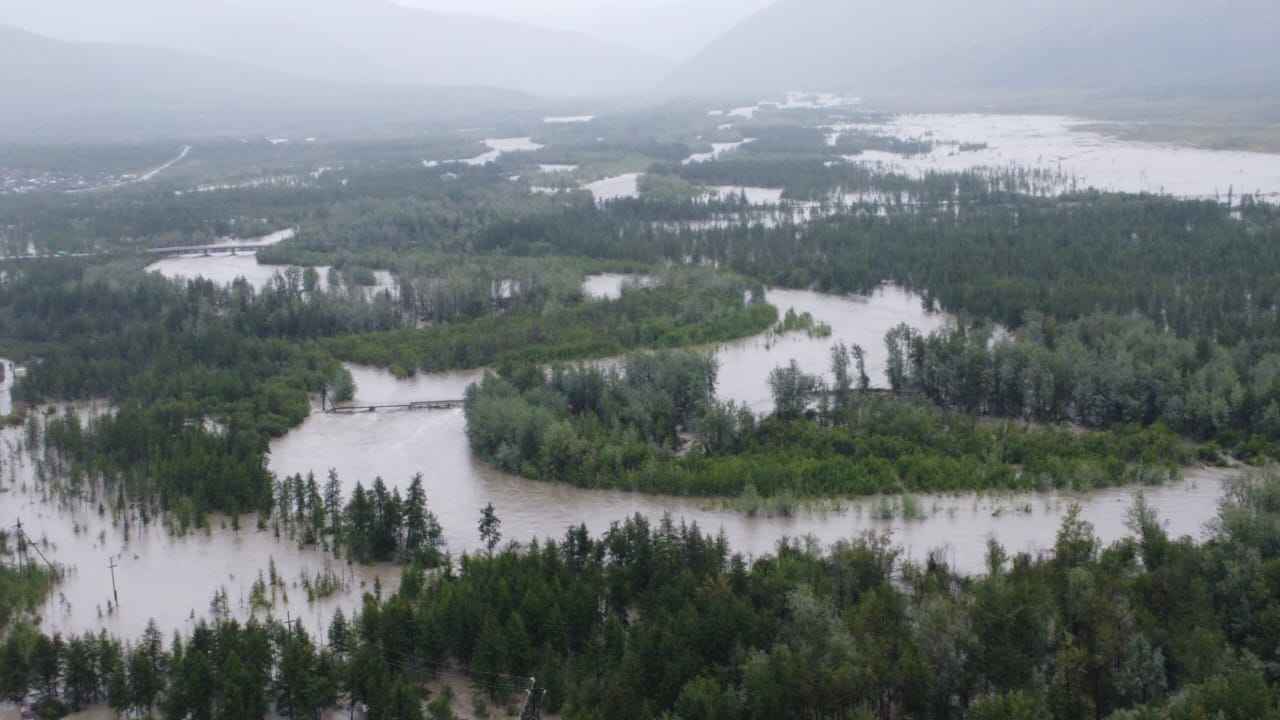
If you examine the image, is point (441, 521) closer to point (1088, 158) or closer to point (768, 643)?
point (768, 643)

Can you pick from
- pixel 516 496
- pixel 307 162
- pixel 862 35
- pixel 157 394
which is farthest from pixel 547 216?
pixel 862 35

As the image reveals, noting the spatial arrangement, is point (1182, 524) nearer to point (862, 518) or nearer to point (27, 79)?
point (862, 518)

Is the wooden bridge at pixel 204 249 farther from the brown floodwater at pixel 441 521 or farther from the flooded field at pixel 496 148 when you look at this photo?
the brown floodwater at pixel 441 521

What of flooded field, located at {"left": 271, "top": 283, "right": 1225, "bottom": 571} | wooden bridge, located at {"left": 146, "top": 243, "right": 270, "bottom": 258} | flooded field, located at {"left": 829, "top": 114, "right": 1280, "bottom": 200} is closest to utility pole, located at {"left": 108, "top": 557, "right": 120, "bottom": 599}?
flooded field, located at {"left": 271, "top": 283, "right": 1225, "bottom": 571}

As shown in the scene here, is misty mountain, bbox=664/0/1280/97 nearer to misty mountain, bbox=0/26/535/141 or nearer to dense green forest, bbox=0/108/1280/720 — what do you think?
misty mountain, bbox=0/26/535/141

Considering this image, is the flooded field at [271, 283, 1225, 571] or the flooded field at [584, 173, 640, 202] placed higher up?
the flooded field at [584, 173, 640, 202]
